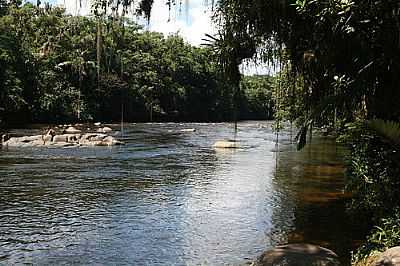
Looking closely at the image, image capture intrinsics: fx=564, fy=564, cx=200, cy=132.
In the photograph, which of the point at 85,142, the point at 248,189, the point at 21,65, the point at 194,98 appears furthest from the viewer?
the point at 194,98

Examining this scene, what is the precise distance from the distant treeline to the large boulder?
27.6 metres

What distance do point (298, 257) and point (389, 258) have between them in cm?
137

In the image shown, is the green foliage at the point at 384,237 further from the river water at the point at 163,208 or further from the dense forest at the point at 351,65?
the river water at the point at 163,208

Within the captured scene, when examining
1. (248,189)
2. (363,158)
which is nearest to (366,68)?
(363,158)

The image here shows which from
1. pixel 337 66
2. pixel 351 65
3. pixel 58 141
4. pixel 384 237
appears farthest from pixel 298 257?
pixel 58 141

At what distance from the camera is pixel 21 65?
48031 millimetres

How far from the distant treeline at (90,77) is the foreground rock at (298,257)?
26.4 metres

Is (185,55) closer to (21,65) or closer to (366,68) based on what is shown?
(21,65)

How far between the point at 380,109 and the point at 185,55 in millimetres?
67927

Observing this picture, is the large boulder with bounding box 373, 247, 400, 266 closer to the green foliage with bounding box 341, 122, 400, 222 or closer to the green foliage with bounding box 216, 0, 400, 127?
the green foliage with bounding box 341, 122, 400, 222

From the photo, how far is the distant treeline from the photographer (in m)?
46.0

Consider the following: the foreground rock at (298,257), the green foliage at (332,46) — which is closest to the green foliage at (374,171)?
the green foliage at (332,46)

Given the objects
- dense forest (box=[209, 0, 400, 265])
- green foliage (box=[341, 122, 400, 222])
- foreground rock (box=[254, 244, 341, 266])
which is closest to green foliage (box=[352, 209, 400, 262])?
dense forest (box=[209, 0, 400, 265])

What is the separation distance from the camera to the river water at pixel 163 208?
32.0ft
